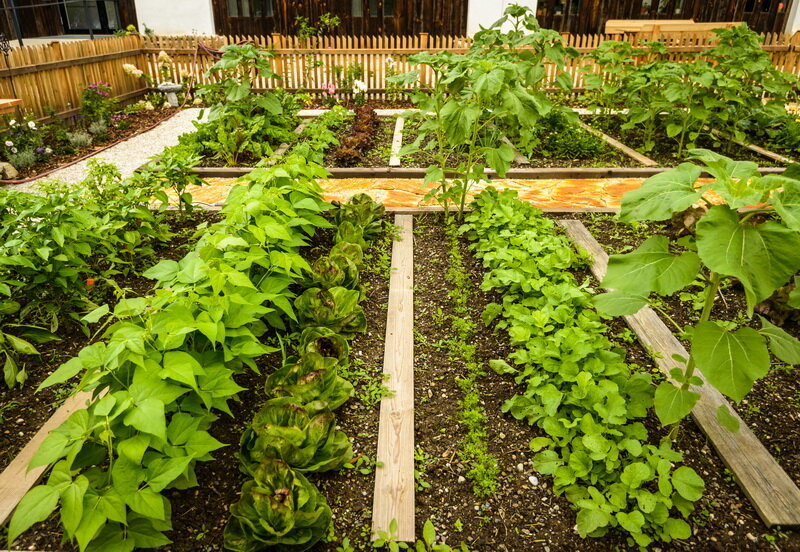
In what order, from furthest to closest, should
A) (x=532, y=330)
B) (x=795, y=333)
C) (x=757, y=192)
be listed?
(x=795, y=333)
(x=532, y=330)
(x=757, y=192)

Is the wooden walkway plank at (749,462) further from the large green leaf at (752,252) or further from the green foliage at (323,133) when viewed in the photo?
the green foliage at (323,133)

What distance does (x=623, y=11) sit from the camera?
56.7ft

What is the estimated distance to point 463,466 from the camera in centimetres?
251

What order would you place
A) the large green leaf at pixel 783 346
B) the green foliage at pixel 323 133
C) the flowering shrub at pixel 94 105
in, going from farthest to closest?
1. the flowering shrub at pixel 94 105
2. the green foliage at pixel 323 133
3. the large green leaf at pixel 783 346

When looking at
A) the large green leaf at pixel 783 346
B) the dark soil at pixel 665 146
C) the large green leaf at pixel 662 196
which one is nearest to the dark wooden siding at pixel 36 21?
the dark soil at pixel 665 146

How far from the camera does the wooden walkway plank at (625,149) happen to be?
22.8 feet

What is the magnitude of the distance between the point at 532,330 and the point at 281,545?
1.75 metres

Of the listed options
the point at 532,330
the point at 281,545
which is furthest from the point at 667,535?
the point at 281,545

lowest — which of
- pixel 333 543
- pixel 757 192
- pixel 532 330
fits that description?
pixel 333 543

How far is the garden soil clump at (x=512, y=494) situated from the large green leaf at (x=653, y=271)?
1005mm

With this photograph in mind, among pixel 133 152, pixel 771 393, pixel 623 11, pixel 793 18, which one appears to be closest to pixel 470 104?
pixel 771 393

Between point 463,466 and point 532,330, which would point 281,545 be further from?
point 532,330

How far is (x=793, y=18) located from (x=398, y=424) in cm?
2231

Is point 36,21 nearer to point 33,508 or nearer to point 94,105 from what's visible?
point 94,105
